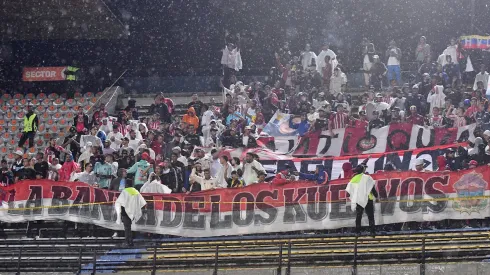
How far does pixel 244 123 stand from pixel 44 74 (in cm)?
1091

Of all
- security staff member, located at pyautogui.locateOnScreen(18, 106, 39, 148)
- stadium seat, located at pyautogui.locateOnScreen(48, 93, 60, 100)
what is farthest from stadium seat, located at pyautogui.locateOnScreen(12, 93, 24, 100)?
security staff member, located at pyautogui.locateOnScreen(18, 106, 39, 148)

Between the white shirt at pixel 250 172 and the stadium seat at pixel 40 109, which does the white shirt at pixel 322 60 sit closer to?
the white shirt at pixel 250 172

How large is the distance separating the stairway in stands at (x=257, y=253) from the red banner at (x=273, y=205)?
1.30 m

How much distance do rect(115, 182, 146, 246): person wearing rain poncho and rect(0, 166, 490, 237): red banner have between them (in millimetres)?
620

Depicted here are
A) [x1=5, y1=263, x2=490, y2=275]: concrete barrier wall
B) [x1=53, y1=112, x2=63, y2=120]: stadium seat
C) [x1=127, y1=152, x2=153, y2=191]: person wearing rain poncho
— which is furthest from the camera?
[x1=53, y1=112, x2=63, y2=120]: stadium seat

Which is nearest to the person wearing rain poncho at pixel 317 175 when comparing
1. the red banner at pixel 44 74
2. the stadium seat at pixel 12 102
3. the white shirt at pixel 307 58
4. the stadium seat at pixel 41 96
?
the white shirt at pixel 307 58

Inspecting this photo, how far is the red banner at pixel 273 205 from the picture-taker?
1977cm

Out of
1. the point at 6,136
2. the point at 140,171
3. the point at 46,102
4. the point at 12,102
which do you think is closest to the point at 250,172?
the point at 140,171

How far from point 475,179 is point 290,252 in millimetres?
4232

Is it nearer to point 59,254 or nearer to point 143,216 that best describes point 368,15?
point 143,216

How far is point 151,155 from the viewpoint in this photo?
22875 millimetres

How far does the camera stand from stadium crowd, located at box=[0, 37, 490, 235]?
21516mm

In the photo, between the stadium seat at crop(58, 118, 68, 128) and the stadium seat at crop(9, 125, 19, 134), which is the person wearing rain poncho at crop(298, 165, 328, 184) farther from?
the stadium seat at crop(9, 125, 19, 134)

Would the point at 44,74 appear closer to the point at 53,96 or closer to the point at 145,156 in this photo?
the point at 53,96
